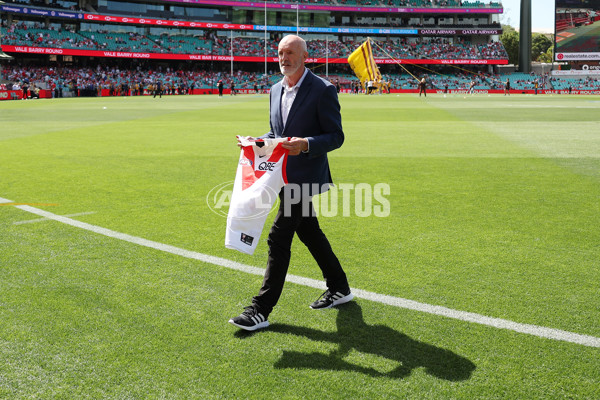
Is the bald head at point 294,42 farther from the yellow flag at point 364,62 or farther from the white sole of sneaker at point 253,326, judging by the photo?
the yellow flag at point 364,62

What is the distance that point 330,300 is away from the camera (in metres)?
4.29

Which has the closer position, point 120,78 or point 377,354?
point 377,354

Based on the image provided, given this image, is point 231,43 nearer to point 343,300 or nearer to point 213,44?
point 213,44

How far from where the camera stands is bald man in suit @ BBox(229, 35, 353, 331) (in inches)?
151

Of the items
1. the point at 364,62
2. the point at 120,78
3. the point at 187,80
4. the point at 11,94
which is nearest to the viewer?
the point at 364,62

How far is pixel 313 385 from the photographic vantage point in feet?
10.3

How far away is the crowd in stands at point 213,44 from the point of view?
2744 inches

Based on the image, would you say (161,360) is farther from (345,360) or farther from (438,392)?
(438,392)

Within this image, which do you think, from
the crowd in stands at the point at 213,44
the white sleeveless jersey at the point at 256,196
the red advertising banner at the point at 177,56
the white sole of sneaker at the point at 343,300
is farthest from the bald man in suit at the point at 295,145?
the crowd in stands at the point at 213,44

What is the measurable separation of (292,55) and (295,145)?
0.63 m

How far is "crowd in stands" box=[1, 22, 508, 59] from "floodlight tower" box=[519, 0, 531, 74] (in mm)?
3619

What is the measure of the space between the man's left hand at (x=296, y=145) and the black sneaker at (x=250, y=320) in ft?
3.79

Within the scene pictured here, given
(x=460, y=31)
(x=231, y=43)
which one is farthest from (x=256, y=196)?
(x=460, y=31)

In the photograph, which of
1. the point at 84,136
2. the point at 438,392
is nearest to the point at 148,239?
the point at 438,392
